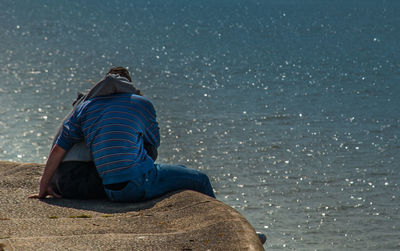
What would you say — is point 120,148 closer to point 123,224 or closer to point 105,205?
point 105,205

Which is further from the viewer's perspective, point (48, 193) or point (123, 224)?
point (48, 193)

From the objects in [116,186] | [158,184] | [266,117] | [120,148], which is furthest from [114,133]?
[266,117]

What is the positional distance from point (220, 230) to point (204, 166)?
839 centimetres

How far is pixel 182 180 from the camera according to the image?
6418 mm

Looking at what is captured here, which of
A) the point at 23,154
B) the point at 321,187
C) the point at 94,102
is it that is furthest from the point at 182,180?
the point at 23,154

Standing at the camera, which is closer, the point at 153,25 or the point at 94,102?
the point at 94,102

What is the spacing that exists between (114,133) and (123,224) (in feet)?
2.71

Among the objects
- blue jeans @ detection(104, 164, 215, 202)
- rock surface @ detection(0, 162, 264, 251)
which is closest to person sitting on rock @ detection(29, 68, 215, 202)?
blue jeans @ detection(104, 164, 215, 202)

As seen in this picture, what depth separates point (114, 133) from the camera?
20.3 feet

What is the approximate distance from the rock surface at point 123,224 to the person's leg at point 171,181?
9 cm

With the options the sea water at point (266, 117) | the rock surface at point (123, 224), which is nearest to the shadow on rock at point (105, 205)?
the rock surface at point (123, 224)

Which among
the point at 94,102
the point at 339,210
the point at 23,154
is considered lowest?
the point at 23,154

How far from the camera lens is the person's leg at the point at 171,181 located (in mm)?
6312

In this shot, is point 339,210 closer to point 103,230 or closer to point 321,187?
point 321,187
